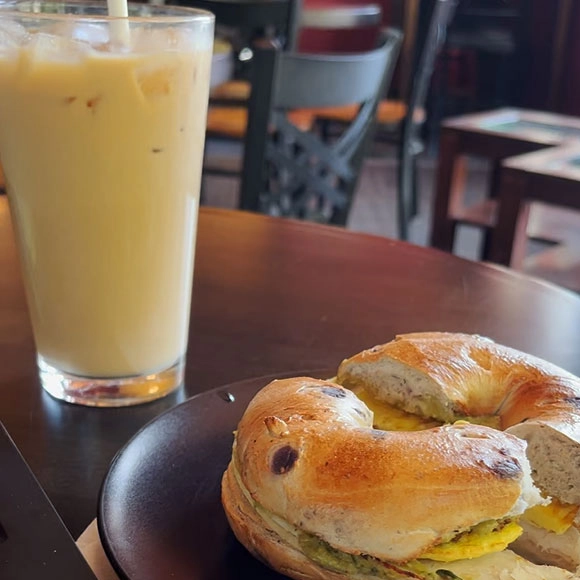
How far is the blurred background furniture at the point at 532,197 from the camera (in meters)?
2.08

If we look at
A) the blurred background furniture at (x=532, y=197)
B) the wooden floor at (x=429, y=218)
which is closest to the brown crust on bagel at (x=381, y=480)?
the blurred background furniture at (x=532, y=197)

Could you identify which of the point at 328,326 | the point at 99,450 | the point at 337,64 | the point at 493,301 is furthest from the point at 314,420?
the point at 337,64

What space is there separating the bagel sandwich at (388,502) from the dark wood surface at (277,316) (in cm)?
15

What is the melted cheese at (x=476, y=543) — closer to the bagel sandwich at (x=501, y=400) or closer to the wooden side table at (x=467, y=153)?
the bagel sandwich at (x=501, y=400)

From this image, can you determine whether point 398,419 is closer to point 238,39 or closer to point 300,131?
point 300,131

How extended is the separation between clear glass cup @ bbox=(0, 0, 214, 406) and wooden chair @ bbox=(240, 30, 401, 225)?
0.79 metres

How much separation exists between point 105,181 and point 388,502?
1.08 feet

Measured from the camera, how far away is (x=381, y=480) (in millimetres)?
394

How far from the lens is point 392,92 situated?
5332 millimetres

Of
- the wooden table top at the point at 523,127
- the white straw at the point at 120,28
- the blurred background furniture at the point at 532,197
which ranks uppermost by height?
the white straw at the point at 120,28

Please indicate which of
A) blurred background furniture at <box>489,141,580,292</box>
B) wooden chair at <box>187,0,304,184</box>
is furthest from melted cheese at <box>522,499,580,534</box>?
wooden chair at <box>187,0,304,184</box>

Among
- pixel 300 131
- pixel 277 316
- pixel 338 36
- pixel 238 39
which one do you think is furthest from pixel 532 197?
pixel 338 36

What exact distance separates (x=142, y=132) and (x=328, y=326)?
0.30 meters

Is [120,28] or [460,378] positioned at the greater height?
[120,28]
